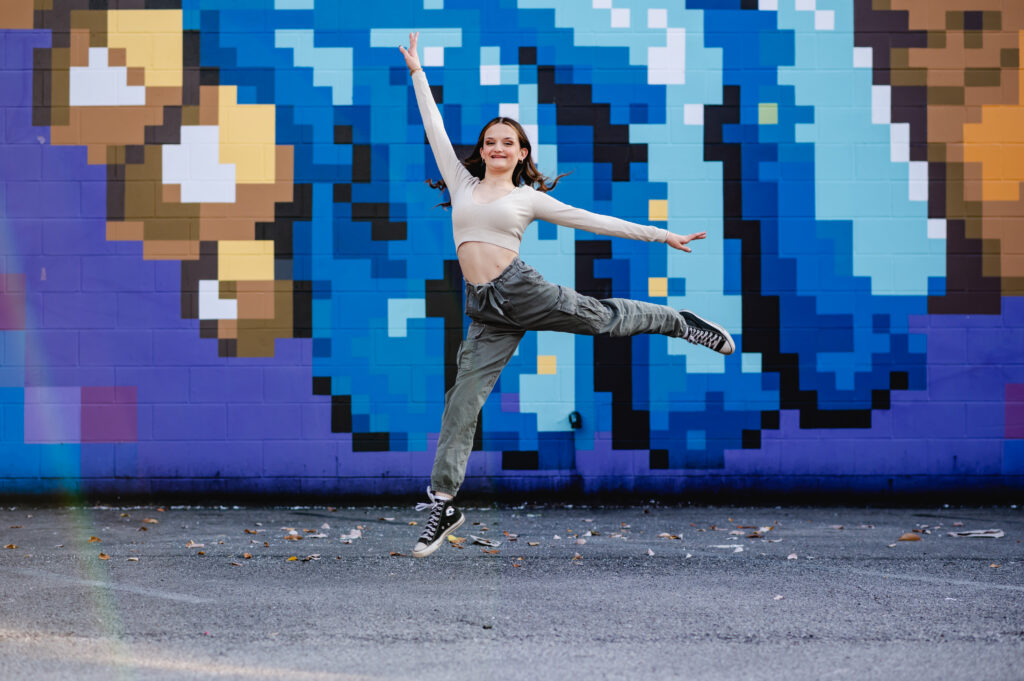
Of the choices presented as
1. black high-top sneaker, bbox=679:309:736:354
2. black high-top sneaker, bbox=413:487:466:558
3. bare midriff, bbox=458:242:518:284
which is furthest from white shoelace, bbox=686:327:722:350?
black high-top sneaker, bbox=413:487:466:558

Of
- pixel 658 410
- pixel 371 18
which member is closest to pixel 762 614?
pixel 658 410

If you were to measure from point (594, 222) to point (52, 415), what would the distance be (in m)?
5.01

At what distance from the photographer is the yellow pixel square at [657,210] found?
8.15 m

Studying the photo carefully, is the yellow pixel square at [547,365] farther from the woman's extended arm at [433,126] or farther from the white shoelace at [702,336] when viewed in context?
the woman's extended arm at [433,126]

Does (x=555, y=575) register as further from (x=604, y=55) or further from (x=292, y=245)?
(x=604, y=55)

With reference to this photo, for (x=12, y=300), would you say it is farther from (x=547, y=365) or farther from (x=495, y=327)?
(x=495, y=327)

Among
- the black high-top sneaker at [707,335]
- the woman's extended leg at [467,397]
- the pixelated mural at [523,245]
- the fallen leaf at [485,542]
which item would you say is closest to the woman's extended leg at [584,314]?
the black high-top sneaker at [707,335]

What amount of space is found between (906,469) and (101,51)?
7165 mm

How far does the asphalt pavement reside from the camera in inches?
143

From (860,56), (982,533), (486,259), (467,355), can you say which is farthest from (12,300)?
(982,533)

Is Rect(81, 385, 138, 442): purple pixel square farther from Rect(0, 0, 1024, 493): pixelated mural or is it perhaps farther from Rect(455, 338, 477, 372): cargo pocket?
Rect(455, 338, 477, 372): cargo pocket

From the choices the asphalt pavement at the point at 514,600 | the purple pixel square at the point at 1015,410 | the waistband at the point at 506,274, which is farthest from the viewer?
the purple pixel square at the point at 1015,410

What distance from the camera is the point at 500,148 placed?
534 cm

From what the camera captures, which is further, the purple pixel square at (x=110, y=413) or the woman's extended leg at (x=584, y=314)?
the purple pixel square at (x=110, y=413)
